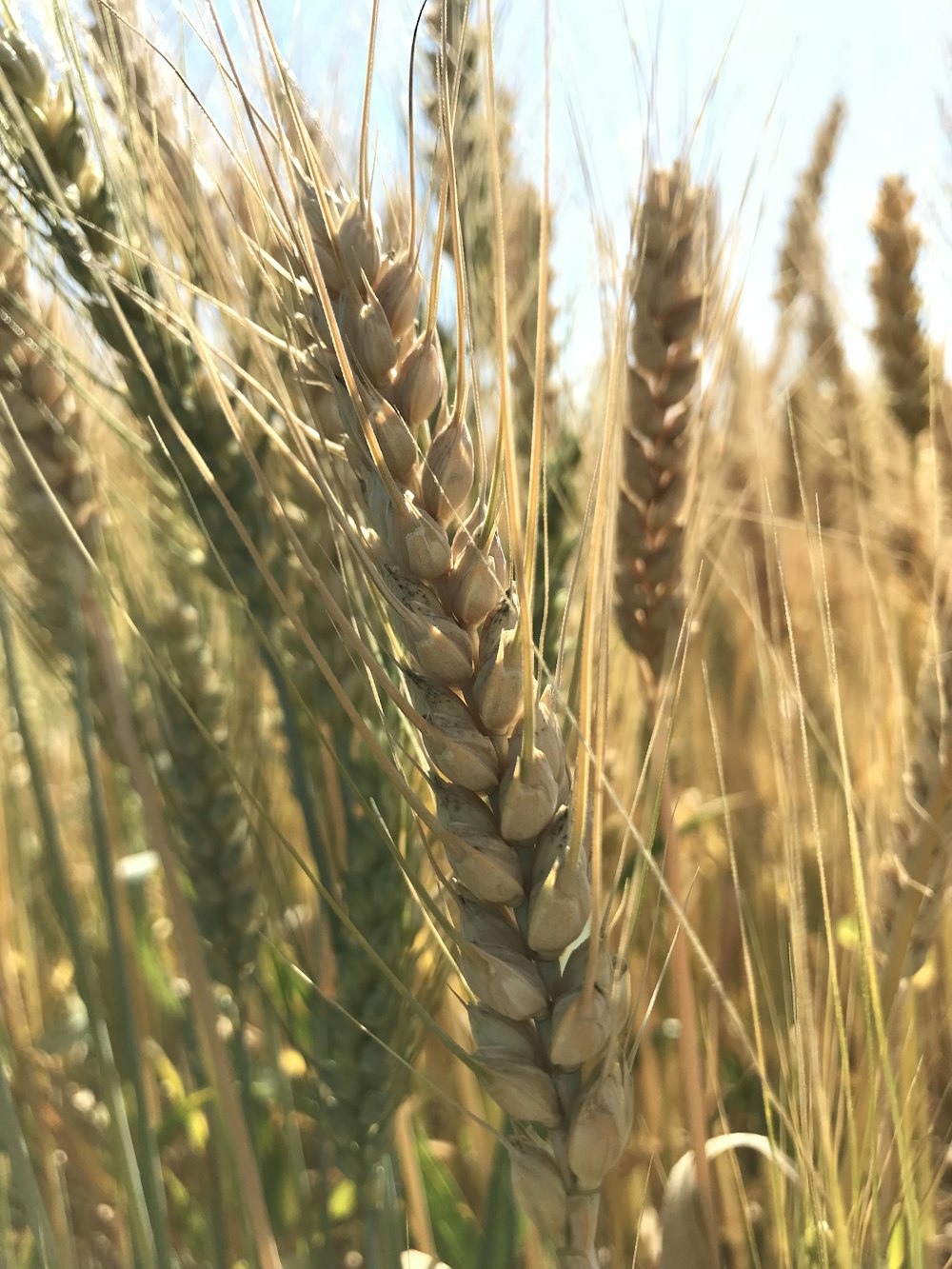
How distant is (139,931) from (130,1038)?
1.56 feet

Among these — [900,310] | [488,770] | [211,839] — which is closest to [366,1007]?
[211,839]

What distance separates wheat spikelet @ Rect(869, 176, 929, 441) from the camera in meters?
1.24

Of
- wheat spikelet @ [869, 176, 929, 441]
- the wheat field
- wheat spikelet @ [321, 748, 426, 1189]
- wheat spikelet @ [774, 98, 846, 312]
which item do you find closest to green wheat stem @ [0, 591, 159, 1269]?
the wheat field

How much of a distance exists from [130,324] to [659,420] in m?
0.37

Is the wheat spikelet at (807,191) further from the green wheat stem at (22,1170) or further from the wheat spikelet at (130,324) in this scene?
the green wheat stem at (22,1170)

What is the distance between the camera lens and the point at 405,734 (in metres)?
0.54

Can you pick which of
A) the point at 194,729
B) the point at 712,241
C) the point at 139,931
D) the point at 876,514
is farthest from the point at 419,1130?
the point at 876,514

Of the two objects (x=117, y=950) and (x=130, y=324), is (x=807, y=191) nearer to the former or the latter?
(x=130, y=324)

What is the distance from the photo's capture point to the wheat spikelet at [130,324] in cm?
56

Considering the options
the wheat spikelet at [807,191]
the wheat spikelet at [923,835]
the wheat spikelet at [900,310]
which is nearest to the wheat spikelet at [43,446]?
the wheat spikelet at [923,835]

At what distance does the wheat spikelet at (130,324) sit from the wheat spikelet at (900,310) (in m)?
0.99

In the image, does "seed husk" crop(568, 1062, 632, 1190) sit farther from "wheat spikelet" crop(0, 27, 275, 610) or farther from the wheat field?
"wheat spikelet" crop(0, 27, 275, 610)

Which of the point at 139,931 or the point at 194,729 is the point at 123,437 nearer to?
the point at 194,729

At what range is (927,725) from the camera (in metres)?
0.65
